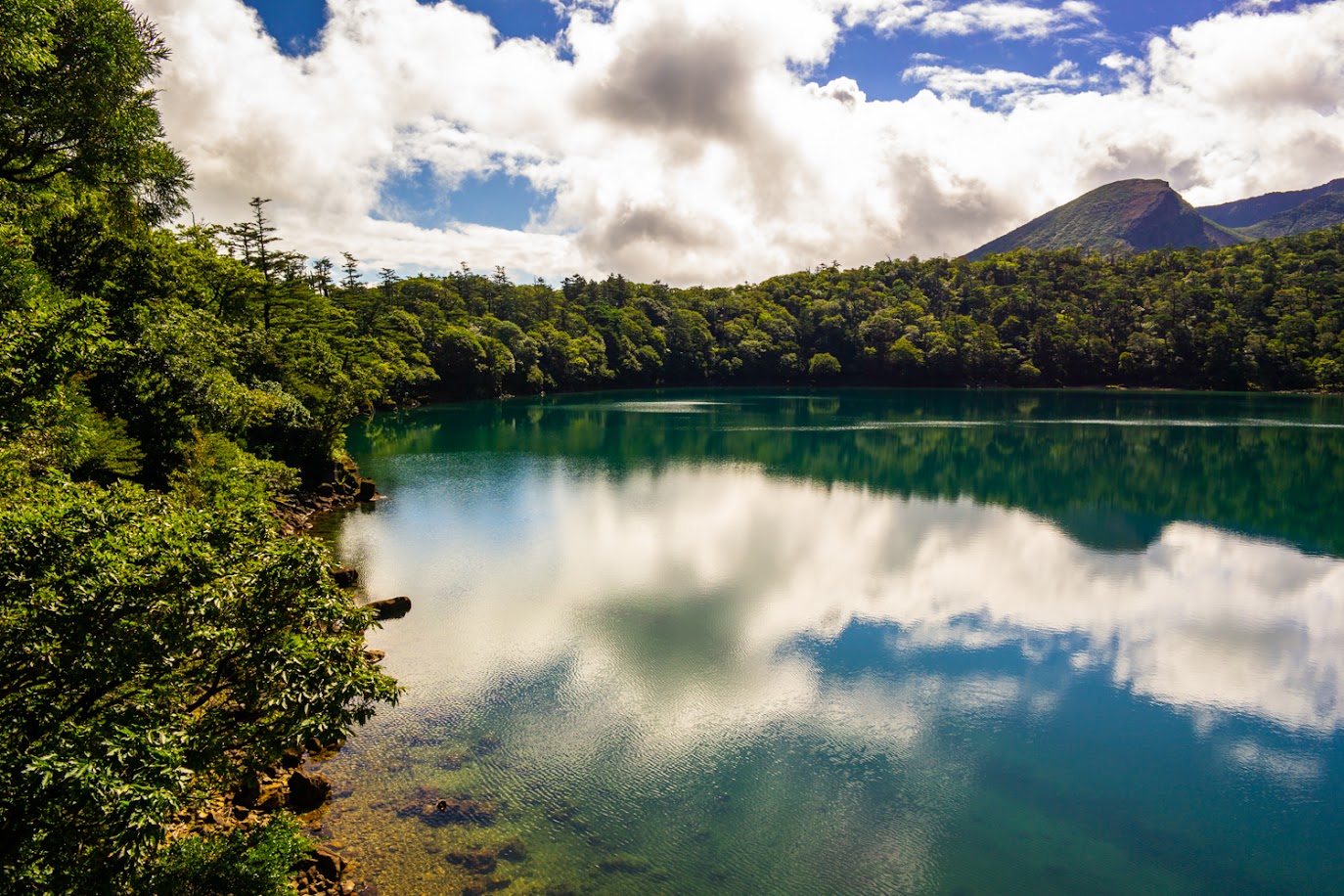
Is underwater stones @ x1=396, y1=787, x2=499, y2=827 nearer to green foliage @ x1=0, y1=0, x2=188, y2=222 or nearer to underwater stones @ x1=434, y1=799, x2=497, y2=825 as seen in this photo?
underwater stones @ x1=434, y1=799, x2=497, y2=825

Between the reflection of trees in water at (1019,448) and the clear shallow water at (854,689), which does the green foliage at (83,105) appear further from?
the reflection of trees in water at (1019,448)

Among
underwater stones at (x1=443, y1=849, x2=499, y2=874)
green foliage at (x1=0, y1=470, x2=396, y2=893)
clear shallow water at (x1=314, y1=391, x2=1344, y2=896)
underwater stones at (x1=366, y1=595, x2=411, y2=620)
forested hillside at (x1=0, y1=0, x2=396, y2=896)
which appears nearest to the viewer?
green foliage at (x1=0, y1=470, x2=396, y2=893)

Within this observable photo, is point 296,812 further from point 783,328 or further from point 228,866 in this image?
point 783,328

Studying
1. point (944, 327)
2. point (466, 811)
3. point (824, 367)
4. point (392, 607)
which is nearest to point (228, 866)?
point (466, 811)

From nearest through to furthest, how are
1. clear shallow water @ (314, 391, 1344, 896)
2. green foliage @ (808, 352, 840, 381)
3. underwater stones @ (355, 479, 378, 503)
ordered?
1. clear shallow water @ (314, 391, 1344, 896)
2. underwater stones @ (355, 479, 378, 503)
3. green foliage @ (808, 352, 840, 381)

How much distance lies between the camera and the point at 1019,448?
197ft

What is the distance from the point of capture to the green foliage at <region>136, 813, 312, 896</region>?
8818 millimetres

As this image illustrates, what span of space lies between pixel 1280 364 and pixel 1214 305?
52.7ft

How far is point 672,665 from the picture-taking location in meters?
19.5

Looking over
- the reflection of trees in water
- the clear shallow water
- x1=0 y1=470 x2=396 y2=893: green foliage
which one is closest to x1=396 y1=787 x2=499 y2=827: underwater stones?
the clear shallow water

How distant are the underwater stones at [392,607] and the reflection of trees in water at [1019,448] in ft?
69.2

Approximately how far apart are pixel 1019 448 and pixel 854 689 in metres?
48.2

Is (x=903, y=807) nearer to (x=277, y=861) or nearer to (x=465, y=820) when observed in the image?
(x=465, y=820)

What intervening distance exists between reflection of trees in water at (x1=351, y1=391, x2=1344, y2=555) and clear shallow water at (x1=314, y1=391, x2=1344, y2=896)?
25.0 inches
